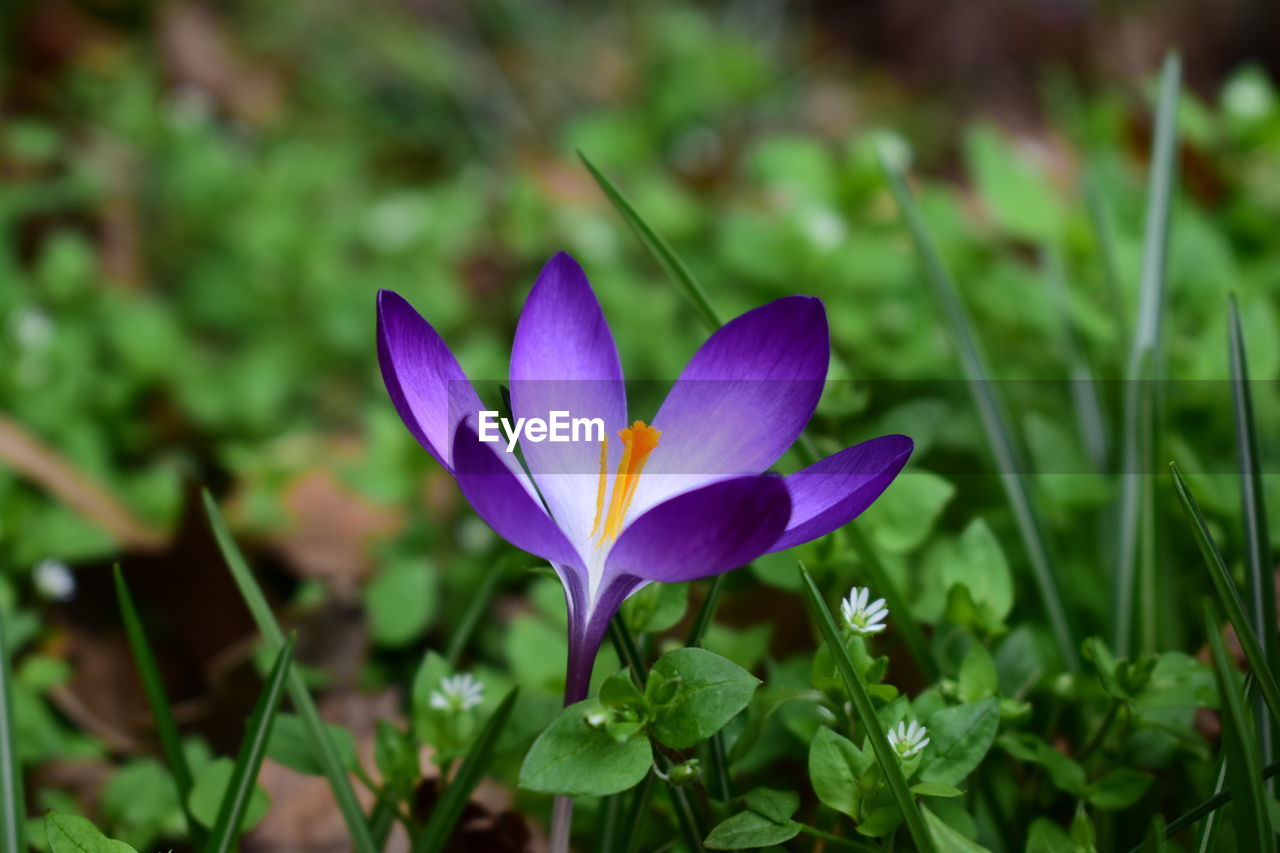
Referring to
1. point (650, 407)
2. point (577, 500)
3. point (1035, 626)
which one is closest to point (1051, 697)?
point (1035, 626)

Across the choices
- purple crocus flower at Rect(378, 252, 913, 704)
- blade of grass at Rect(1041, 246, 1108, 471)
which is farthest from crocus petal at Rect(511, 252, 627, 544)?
blade of grass at Rect(1041, 246, 1108, 471)

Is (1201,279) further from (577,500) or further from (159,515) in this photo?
(159,515)

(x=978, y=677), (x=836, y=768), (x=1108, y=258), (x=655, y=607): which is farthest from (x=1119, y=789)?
(x=1108, y=258)

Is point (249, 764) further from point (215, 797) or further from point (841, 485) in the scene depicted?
point (841, 485)

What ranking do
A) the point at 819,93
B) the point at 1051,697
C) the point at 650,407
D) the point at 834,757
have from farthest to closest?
the point at 819,93, the point at 650,407, the point at 1051,697, the point at 834,757

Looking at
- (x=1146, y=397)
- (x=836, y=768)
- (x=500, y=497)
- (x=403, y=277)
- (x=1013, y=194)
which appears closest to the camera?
(x=500, y=497)
